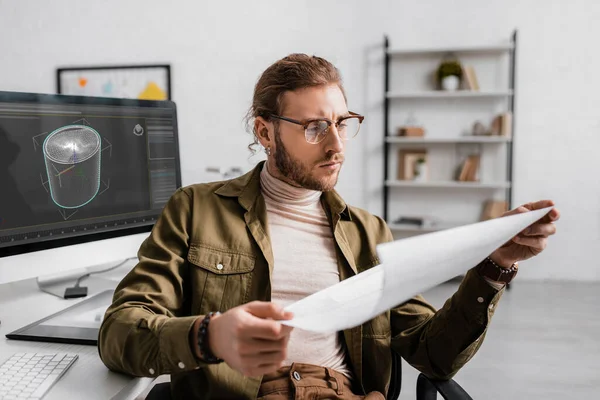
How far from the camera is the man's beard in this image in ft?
3.88

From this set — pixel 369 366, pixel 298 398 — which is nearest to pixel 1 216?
pixel 298 398

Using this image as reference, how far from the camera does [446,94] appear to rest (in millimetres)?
4043

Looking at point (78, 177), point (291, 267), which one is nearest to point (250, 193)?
point (291, 267)

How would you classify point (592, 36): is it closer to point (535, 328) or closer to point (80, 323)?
point (535, 328)

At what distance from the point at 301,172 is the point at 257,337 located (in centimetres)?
57

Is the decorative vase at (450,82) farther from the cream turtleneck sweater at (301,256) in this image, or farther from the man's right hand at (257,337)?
the man's right hand at (257,337)

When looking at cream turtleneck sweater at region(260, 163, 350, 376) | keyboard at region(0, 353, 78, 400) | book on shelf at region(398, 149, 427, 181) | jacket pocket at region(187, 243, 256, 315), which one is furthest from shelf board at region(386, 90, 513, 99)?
keyboard at region(0, 353, 78, 400)

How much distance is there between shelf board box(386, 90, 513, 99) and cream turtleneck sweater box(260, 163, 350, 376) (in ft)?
10.0

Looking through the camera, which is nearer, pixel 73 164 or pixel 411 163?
pixel 73 164

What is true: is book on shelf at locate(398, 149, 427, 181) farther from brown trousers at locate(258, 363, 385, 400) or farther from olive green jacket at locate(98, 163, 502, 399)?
brown trousers at locate(258, 363, 385, 400)

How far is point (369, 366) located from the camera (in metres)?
1.16

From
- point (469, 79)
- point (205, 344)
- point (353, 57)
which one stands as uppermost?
point (353, 57)

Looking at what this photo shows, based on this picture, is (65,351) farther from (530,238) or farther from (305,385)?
(530,238)

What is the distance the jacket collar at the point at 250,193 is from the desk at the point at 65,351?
44cm
